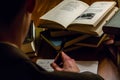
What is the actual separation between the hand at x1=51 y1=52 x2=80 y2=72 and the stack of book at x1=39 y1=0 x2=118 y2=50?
0.11 m

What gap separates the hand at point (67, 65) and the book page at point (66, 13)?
188 millimetres

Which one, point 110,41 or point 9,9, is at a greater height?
point 9,9

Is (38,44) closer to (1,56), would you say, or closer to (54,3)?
(54,3)

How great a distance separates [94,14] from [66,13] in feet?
0.54

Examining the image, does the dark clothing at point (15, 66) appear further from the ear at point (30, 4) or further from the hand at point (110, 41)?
the hand at point (110, 41)

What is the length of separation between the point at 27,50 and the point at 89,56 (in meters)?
0.28

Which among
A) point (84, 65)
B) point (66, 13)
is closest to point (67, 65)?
point (84, 65)

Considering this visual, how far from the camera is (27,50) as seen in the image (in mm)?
1376

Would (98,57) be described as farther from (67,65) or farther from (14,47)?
(14,47)

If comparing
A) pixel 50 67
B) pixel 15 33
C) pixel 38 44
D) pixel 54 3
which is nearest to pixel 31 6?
pixel 15 33

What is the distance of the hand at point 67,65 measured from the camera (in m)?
1.25

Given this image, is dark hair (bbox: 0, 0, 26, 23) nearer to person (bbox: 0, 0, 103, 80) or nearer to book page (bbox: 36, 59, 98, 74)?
person (bbox: 0, 0, 103, 80)

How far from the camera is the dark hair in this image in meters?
0.76

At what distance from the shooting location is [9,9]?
2.53ft
